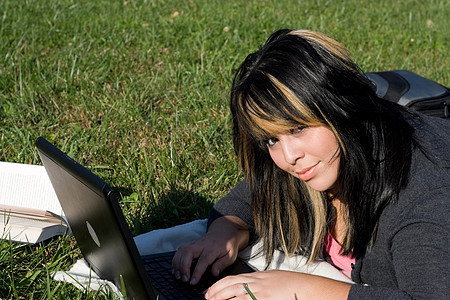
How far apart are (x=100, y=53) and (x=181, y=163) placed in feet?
6.10

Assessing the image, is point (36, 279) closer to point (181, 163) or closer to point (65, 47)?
point (181, 163)

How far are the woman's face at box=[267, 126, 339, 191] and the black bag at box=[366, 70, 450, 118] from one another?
113 centimetres

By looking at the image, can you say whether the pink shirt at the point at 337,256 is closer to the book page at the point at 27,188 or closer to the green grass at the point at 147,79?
the green grass at the point at 147,79

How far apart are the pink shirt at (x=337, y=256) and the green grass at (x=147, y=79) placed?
0.80 m

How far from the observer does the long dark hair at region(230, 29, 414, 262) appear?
6.45 ft

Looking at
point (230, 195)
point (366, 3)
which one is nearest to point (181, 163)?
point (230, 195)

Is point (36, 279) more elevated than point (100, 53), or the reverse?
point (100, 53)

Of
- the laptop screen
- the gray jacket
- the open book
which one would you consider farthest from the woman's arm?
the open book

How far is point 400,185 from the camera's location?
82.0 inches

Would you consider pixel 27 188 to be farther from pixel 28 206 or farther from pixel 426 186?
pixel 426 186

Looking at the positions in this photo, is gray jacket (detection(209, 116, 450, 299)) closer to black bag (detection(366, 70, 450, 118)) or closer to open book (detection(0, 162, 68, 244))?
black bag (detection(366, 70, 450, 118))

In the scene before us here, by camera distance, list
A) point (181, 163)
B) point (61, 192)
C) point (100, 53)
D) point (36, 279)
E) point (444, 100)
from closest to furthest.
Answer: point (61, 192) < point (36, 279) < point (444, 100) < point (181, 163) < point (100, 53)

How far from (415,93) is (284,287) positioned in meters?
1.52

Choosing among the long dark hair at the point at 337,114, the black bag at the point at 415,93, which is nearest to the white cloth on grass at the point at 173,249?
the long dark hair at the point at 337,114
